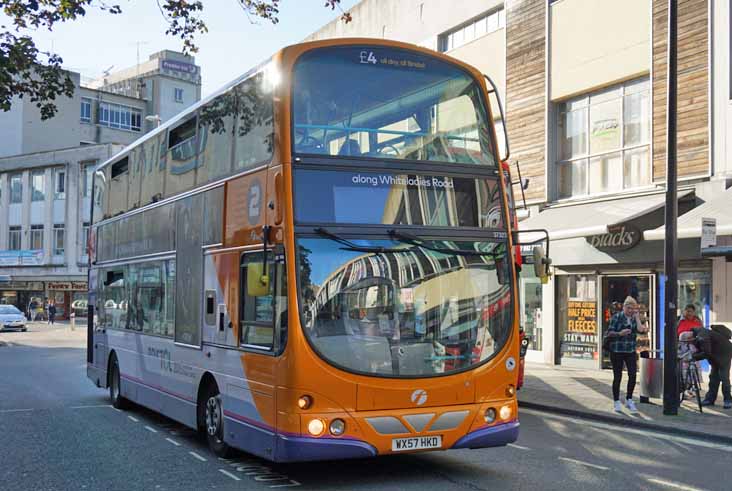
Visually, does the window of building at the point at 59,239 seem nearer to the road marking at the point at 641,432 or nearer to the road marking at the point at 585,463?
the road marking at the point at 641,432

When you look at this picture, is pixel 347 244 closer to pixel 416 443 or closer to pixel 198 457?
pixel 416 443

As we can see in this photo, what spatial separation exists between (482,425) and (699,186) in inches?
435

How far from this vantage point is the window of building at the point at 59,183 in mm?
65062

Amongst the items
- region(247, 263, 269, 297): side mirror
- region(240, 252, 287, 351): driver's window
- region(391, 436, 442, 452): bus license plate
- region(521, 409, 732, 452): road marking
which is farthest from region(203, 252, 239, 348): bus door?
region(521, 409, 732, 452): road marking

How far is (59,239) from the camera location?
214ft

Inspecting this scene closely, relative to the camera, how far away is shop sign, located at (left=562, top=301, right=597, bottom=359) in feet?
68.5

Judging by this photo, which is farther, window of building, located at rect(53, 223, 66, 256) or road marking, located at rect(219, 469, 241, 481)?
window of building, located at rect(53, 223, 66, 256)

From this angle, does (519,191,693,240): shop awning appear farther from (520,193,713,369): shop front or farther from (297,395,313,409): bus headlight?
(297,395,313,409): bus headlight

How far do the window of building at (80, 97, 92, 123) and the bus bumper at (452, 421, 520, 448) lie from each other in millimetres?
71338

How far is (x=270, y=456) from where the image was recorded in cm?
783

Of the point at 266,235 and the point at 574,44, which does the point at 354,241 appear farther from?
the point at 574,44

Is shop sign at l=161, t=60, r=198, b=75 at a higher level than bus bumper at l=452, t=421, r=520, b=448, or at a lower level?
higher

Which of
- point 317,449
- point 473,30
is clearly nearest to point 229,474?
point 317,449

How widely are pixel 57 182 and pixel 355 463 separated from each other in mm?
61080
